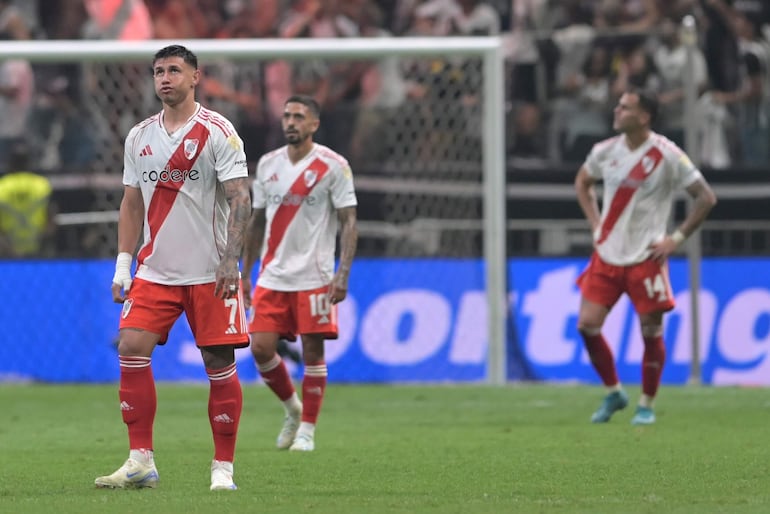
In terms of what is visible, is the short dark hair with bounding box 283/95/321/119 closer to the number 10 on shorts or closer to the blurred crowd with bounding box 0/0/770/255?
the number 10 on shorts

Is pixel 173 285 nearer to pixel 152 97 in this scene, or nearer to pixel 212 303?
pixel 212 303

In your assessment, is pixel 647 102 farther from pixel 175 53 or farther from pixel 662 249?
pixel 175 53

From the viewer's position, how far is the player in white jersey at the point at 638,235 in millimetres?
12391

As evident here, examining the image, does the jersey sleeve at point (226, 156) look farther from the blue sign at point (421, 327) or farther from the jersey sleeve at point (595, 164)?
the blue sign at point (421, 327)

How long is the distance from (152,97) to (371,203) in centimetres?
272

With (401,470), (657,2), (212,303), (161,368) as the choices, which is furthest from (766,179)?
(212,303)

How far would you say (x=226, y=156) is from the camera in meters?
8.20

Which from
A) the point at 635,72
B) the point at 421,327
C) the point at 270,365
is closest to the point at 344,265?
the point at 270,365

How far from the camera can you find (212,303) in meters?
8.22

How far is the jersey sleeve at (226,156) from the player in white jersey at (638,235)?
489 centimetres

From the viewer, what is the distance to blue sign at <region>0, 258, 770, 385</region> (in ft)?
54.3

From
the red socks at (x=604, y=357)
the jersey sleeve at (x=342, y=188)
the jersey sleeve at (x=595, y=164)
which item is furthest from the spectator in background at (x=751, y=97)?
the jersey sleeve at (x=342, y=188)

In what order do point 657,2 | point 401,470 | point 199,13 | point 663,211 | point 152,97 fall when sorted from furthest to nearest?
point 199,13
point 657,2
point 152,97
point 663,211
point 401,470

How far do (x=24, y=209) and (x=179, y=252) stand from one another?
9.39m
